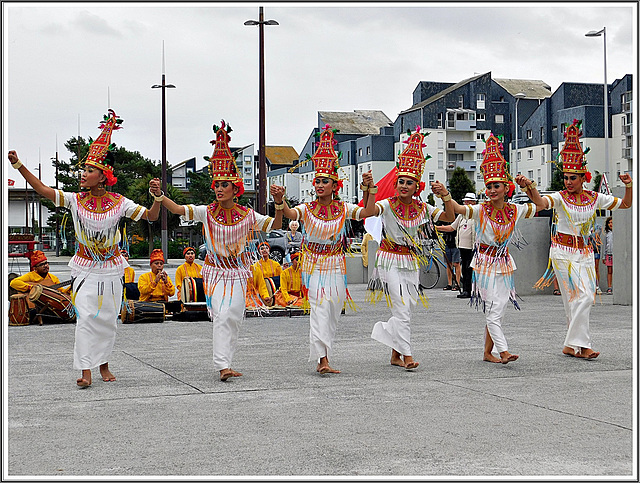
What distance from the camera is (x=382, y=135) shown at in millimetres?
74750

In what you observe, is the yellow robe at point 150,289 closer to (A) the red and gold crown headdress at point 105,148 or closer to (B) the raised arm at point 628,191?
(A) the red and gold crown headdress at point 105,148

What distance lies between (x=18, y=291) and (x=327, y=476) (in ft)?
31.0

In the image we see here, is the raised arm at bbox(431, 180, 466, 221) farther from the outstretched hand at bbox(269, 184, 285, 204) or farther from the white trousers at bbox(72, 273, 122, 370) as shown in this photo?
the white trousers at bbox(72, 273, 122, 370)

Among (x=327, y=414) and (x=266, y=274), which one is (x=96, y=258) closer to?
(x=327, y=414)

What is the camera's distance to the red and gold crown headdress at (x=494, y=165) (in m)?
8.44

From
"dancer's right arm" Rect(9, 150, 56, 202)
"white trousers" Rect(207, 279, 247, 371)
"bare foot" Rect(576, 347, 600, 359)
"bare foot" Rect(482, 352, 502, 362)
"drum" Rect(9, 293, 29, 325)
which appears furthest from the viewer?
"drum" Rect(9, 293, 29, 325)

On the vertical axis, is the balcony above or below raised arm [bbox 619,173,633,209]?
above

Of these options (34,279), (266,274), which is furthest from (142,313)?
(266,274)

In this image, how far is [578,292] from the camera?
8.62 m

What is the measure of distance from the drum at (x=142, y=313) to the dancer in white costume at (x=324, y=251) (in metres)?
5.13

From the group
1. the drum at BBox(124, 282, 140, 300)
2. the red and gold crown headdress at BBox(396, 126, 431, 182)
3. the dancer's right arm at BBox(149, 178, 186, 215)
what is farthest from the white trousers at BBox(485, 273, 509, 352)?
the drum at BBox(124, 282, 140, 300)

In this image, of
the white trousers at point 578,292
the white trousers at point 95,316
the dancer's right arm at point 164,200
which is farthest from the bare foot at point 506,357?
the white trousers at point 95,316

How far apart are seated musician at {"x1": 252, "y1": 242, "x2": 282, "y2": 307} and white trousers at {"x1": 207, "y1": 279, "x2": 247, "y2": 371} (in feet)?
17.5

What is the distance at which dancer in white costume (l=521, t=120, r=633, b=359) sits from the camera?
8586 millimetres
